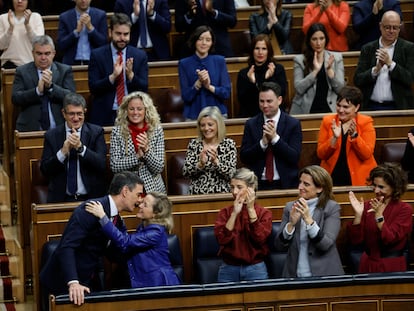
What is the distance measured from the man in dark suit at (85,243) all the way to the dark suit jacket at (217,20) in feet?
9.26

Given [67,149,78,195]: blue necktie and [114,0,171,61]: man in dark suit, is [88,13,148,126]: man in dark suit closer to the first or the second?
[114,0,171,61]: man in dark suit

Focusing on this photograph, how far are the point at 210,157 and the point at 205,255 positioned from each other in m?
0.61

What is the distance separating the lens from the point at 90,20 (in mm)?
8250

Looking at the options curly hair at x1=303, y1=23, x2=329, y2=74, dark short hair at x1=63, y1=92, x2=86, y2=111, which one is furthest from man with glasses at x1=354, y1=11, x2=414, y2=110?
dark short hair at x1=63, y1=92, x2=86, y2=111

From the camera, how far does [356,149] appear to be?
693 centimetres

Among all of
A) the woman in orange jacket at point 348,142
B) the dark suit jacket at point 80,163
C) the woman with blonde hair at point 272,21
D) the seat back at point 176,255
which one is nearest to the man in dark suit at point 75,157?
the dark suit jacket at point 80,163

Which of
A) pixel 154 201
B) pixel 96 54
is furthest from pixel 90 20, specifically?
pixel 154 201

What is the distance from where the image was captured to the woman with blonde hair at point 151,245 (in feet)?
19.1

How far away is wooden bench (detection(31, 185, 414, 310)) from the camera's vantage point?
20.8ft

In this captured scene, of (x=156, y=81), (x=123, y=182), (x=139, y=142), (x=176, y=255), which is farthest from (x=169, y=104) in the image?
(x=123, y=182)

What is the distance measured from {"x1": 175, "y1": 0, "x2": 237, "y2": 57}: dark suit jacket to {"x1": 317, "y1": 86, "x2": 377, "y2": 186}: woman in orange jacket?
5.68 feet

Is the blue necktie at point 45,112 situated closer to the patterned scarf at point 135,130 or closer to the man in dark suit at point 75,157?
the man in dark suit at point 75,157

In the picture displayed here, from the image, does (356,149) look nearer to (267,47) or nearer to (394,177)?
(394,177)

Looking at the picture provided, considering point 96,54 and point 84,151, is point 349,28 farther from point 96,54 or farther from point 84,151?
point 84,151
